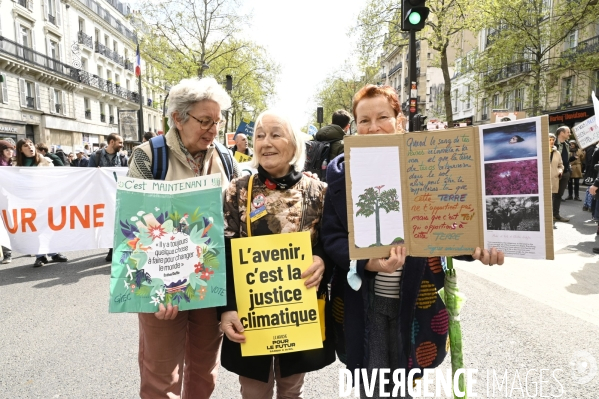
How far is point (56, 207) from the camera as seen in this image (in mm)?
5797

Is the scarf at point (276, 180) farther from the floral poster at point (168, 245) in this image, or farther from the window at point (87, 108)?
the window at point (87, 108)

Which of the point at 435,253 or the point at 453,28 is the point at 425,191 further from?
the point at 453,28

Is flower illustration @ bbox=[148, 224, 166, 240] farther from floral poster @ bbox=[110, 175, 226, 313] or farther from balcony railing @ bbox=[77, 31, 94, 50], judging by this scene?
balcony railing @ bbox=[77, 31, 94, 50]

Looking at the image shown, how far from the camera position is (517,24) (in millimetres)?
21109

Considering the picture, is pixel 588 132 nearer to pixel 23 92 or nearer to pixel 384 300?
pixel 384 300

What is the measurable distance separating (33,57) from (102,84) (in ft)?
32.5

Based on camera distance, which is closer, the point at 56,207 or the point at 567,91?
the point at 56,207

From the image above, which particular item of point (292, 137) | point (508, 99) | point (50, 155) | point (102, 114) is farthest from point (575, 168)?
point (102, 114)

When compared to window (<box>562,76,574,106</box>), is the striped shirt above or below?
below

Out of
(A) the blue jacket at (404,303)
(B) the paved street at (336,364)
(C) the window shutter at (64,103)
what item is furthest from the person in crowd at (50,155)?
Result: (C) the window shutter at (64,103)

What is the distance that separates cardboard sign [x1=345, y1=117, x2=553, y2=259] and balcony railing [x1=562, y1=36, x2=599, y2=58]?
86.4 ft

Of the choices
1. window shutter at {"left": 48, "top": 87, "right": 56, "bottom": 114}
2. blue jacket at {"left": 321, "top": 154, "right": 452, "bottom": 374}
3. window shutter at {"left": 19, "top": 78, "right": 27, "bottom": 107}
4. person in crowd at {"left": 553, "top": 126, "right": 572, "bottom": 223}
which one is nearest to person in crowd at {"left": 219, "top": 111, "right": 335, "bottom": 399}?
blue jacket at {"left": 321, "top": 154, "right": 452, "bottom": 374}

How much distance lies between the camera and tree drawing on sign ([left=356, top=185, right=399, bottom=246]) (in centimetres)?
157

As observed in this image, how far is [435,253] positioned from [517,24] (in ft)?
80.8
